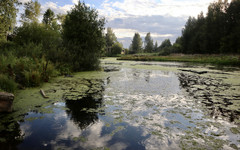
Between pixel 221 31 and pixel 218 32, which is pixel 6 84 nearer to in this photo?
pixel 221 31

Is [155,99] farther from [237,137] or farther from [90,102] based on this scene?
[237,137]

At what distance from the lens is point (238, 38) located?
36094 millimetres

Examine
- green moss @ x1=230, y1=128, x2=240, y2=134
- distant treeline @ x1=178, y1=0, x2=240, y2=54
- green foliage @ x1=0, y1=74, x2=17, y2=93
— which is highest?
distant treeline @ x1=178, y1=0, x2=240, y2=54

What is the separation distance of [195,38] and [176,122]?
52.9 m

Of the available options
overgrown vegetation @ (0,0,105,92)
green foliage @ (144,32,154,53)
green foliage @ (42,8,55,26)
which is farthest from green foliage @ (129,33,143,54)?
overgrown vegetation @ (0,0,105,92)

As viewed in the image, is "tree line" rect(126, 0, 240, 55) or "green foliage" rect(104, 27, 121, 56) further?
"green foliage" rect(104, 27, 121, 56)

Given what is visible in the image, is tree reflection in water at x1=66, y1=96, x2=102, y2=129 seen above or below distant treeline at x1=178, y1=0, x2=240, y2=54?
below

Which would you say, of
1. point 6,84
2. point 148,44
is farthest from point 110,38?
point 6,84

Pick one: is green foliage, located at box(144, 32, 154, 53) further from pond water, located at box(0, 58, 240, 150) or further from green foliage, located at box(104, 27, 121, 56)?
pond water, located at box(0, 58, 240, 150)

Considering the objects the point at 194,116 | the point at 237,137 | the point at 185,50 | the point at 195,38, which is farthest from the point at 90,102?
the point at 185,50

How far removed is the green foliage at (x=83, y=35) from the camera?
541 inches

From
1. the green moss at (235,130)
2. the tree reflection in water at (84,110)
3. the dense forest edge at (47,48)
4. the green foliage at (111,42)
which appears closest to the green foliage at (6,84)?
the dense forest edge at (47,48)

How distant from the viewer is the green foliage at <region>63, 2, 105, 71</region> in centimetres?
1373

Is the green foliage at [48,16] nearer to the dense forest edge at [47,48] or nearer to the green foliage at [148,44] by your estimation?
the dense forest edge at [47,48]
